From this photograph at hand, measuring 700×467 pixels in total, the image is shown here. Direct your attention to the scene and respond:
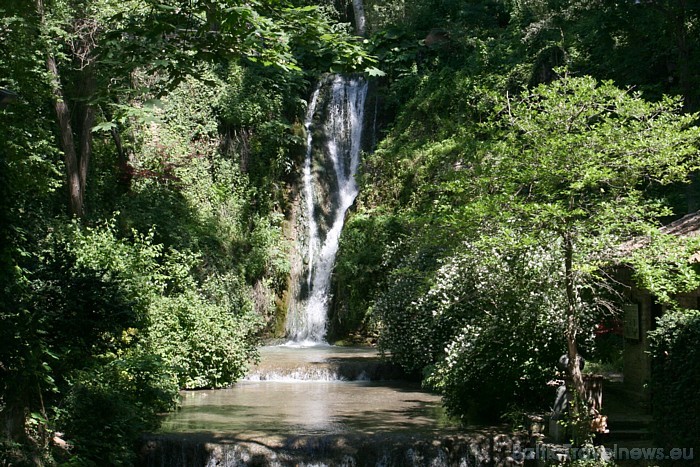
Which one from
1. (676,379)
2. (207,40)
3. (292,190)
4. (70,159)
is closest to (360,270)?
(292,190)

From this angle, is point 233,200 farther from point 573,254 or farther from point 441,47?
point 573,254

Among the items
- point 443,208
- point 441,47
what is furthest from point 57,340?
point 441,47

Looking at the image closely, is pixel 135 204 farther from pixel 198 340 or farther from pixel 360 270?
pixel 198 340

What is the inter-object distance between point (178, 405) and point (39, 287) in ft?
14.1

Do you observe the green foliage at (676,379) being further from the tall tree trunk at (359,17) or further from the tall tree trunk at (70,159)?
the tall tree trunk at (359,17)

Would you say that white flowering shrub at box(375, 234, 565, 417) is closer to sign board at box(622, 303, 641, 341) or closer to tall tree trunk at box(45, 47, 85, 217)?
sign board at box(622, 303, 641, 341)

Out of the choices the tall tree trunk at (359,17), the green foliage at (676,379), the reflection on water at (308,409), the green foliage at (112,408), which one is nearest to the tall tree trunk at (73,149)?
the reflection on water at (308,409)

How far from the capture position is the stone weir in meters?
10.4

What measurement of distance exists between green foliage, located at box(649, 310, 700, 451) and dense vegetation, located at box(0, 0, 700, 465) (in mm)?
71

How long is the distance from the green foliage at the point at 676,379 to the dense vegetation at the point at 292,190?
0.07 metres

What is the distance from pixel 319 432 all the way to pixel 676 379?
4.84m

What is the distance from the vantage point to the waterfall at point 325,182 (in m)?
24.1

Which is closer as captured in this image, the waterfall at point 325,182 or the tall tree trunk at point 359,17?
the waterfall at point 325,182

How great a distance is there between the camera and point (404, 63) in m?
29.0
